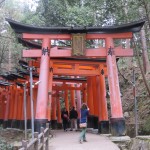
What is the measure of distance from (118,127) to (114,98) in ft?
4.23

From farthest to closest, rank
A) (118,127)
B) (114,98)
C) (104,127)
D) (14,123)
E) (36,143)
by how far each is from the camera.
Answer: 1. (14,123)
2. (104,127)
3. (114,98)
4. (118,127)
5. (36,143)

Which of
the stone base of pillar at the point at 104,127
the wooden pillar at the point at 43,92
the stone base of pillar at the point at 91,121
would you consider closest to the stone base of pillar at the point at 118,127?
the stone base of pillar at the point at 104,127

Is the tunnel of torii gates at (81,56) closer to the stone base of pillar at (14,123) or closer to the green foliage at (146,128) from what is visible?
the green foliage at (146,128)

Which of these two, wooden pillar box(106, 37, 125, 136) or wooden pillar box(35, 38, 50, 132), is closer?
wooden pillar box(106, 37, 125, 136)

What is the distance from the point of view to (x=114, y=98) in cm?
1339

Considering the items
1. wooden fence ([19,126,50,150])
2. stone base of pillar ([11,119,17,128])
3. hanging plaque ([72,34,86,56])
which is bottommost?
wooden fence ([19,126,50,150])

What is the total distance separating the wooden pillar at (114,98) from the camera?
13.0m

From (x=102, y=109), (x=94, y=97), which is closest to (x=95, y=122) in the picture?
(x=94, y=97)

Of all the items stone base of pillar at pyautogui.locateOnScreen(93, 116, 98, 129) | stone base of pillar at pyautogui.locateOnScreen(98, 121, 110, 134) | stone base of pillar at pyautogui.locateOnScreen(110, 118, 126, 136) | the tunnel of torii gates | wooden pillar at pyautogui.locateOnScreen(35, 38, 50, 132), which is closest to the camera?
stone base of pillar at pyautogui.locateOnScreen(110, 118, 126, 136)

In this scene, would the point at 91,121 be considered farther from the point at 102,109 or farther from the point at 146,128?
the point at 146,128

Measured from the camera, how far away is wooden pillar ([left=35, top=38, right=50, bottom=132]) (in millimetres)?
13125

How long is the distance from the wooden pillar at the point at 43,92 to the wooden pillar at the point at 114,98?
113 inches

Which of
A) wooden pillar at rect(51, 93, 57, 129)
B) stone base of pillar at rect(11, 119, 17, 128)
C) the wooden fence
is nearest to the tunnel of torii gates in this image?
the wooden fence

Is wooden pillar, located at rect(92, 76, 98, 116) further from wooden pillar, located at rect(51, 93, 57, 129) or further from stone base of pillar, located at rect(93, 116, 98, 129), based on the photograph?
wooden pillar, located at rect(51, 93, 57, 129)
